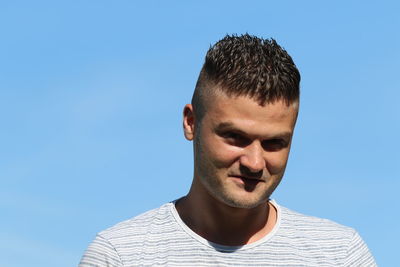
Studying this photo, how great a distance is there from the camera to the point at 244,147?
6.69m

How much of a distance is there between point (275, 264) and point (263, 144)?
100cm

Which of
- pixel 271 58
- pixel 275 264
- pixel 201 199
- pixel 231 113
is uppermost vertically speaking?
pixel 271 58

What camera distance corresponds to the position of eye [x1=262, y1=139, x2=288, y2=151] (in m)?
6.73

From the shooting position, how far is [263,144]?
6.72m

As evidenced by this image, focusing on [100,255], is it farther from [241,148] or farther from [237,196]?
[241,148]

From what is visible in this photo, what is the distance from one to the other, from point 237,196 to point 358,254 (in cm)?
132

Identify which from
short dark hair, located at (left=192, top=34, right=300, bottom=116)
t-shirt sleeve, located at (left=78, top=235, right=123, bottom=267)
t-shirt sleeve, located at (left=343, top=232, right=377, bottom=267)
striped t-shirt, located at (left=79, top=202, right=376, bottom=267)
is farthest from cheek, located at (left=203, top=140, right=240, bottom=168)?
t-shirt sleeve, located at (left=343, top=232, right=377, bottom=267)

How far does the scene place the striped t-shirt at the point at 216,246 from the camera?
7051 millimetres

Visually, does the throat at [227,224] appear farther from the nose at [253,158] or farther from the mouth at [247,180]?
the nose at [253,158]

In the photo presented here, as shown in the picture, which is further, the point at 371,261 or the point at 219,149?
the point at 371,261

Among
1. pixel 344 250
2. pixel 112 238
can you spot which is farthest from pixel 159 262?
pixel 344 250

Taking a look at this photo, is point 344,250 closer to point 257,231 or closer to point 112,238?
point 257,231

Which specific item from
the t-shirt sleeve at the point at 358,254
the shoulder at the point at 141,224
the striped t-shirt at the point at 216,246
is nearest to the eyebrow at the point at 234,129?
the striped t-shirt at the point at 216,246

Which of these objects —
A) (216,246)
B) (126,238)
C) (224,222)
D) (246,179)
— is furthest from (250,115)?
(126,238)
